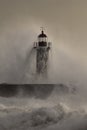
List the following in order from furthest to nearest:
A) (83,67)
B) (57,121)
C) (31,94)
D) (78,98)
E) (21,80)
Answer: (83,67)
(21,80)
(31,94)
(78,98)
(57,121)

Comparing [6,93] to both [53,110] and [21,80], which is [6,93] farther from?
[53,110]

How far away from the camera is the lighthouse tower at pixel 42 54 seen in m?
34.2

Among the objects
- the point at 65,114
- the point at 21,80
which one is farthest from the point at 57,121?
the point at 21,80

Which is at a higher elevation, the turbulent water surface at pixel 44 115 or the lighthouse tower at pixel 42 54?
the lighthouse tower at pixel 42 54

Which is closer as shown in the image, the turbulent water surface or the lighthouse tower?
the turbulent water surface

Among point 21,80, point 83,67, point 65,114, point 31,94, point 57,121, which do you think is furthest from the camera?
point 83,67

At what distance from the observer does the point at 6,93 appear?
93.0 feet

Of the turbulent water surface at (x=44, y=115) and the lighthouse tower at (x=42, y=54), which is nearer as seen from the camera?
the turbulent water surface at (x=44, y=115)

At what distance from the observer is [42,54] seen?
35.3 metres

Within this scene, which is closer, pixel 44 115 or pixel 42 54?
pixel 44 115

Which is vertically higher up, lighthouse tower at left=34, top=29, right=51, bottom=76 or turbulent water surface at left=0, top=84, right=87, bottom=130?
lighthouse tower at left=34, top=29, right=51, bottom=76

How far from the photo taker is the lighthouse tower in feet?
112

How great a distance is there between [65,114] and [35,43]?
66.6 ft

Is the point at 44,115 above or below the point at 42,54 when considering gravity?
below
